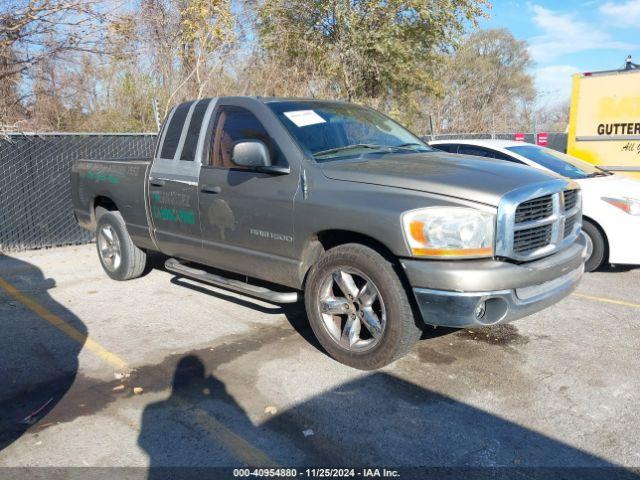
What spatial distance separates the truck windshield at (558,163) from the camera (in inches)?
284

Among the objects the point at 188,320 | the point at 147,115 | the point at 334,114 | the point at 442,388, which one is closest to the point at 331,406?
the point at 442,388

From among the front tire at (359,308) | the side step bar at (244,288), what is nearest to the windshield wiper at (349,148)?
the front tire at (359,308)

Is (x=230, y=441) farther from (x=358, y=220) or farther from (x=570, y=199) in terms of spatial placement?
(x=570, y=199)

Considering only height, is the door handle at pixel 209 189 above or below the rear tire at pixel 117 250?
above

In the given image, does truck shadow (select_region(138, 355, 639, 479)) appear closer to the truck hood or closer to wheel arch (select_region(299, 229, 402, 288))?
wheel arch (select_region(299, 229, 402, 288))

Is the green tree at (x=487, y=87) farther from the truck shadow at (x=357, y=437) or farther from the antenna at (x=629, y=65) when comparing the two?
the truck shadow at (x=357, y=437)

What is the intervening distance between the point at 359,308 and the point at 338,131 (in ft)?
5.23

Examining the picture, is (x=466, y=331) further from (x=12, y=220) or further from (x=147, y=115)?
(x=147, y=115)

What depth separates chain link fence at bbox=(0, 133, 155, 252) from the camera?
26.9 ft

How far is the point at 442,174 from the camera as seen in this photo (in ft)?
12.8

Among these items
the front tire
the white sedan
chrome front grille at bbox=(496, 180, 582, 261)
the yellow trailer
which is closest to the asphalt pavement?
the front tire

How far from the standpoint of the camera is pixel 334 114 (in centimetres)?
500

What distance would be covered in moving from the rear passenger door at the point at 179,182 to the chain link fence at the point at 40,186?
12.2 feet

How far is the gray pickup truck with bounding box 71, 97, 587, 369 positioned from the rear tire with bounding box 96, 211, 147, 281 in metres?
0.91
